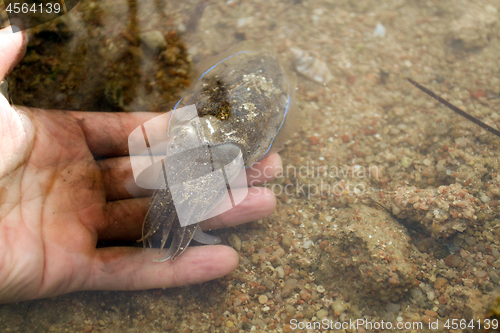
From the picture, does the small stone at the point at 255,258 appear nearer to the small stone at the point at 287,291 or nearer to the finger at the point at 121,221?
the small stone at the point at 287,291

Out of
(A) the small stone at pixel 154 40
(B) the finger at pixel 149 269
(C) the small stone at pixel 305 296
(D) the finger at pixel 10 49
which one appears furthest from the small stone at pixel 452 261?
(D) the finger at pixel 10 49

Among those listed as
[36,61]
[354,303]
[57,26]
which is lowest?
[354,303]

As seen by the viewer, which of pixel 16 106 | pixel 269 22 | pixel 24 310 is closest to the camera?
pixel 24 310

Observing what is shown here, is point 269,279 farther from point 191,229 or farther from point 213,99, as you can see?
point 213,99

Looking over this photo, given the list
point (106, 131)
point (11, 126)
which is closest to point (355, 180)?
point (106, 131)

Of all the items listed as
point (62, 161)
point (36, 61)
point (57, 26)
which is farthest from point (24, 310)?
point (57, 26)

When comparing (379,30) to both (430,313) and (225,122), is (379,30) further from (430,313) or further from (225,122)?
(430,313)
